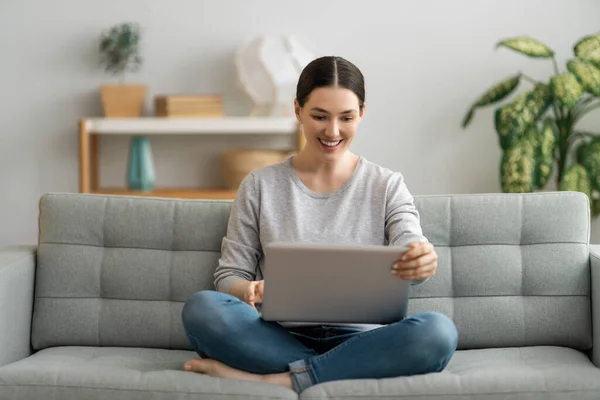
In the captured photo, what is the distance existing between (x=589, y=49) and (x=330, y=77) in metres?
1.94

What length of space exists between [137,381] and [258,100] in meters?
2.34

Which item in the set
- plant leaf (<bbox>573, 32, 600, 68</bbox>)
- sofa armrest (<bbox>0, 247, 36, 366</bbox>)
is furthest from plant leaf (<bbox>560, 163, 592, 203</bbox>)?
sofa armrest (<bbox>0, 247, 36, 366</bbox>)

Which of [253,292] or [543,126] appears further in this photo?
[543,126]

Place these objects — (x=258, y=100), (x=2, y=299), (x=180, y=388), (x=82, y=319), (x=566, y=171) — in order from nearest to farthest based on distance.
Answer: (x=180, y=388) → (x=2, y=299) → (x=82, y=319) → (x=566, y=171) → (x=258, y=100)

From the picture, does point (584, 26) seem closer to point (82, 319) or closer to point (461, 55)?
point (461, 55)

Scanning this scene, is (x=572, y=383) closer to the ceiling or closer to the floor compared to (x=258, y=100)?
closer to the floor

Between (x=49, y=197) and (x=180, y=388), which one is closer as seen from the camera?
(x=180, y=388)

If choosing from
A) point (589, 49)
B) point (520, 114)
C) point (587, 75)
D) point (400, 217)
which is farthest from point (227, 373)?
point (589, 49)

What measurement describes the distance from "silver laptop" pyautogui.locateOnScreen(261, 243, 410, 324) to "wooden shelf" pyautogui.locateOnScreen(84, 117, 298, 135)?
2146mm

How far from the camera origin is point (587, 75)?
362 cm

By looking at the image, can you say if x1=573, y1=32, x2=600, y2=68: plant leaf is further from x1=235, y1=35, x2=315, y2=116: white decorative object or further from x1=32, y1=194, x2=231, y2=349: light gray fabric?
x1=32, y1=194, x2=231, y2=349: light gray fabric

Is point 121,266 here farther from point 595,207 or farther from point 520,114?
point 595,207

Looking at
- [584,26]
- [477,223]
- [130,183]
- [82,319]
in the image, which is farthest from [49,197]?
[584,26]

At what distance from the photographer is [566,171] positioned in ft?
12.2
